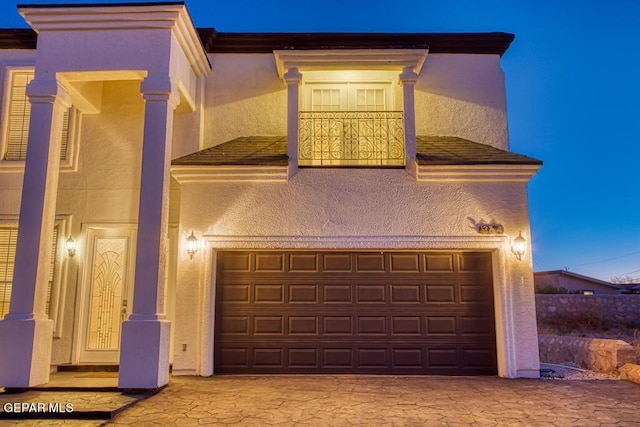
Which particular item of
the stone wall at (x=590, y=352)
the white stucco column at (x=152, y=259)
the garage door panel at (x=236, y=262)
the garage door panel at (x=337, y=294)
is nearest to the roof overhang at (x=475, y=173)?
the garage door panel at (x=337, y=294)

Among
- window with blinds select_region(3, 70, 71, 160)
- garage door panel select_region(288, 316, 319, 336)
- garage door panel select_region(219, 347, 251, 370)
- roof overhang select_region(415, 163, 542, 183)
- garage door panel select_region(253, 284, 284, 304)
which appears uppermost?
window with blinds select_region(3, 70, 71, 160)

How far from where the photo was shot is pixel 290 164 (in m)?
8.43

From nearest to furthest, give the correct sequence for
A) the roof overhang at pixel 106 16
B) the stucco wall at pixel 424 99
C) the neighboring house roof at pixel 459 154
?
the roof overhang at pixel 106 16, the neighboring house roof at pixel 459 154, the stucco wall at pixel 424 99

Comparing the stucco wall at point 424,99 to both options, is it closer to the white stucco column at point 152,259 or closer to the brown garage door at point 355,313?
the white stucco column at point 152,259

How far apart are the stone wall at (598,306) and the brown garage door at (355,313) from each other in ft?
47.2

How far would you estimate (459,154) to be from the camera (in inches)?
337

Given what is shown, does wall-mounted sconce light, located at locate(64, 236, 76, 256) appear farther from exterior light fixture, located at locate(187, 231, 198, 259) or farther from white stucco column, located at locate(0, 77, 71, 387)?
exterior light fixture, located at locate(187, 231, 198, 259)

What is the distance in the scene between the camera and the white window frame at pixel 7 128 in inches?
357

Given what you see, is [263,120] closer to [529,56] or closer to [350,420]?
[350,420]

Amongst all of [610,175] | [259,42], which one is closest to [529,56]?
[610,175]

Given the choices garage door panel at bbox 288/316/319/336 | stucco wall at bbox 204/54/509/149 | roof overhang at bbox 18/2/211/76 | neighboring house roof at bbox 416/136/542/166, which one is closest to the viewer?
roof overhang at bbox 18/2/211/76

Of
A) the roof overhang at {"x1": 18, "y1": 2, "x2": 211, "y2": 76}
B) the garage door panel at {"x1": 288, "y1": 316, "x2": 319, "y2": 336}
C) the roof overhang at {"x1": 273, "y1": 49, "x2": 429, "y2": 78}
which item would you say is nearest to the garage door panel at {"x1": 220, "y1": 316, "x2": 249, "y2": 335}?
the garage door panel at {"x1": 288, "y1": 316, "x2": 319, "y2": 336}

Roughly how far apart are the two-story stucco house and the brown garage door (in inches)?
1.0

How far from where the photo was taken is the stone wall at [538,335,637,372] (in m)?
8.06
